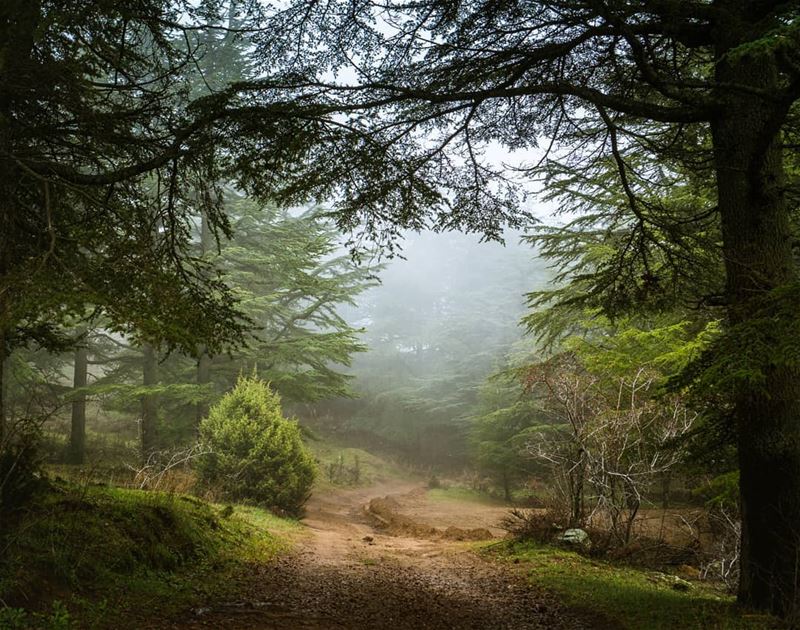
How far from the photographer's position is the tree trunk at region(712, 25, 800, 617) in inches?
169

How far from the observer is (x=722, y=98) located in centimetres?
474

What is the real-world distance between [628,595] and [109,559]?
5737mm

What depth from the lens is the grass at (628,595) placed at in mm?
4422

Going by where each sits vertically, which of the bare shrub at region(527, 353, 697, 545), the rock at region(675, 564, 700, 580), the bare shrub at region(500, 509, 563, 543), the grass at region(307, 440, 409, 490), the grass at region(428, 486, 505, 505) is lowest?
the grass at region(428, 486, 505, 505)

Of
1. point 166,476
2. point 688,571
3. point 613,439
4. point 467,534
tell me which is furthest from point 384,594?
point 467,534

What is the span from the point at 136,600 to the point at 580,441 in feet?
23.4

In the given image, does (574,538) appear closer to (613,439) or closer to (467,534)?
(613,439)

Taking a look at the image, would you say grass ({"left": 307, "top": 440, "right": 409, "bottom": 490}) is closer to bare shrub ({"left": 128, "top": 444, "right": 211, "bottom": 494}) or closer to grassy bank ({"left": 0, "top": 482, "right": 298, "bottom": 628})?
bare shrub ({"left": 128, "top": 444, "right": 211, "bottom": 494})

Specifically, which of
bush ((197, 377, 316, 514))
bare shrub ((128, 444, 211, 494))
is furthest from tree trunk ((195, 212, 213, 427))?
bush ((197, 377, 316, 514))

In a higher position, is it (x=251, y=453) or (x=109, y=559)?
(x=109, y=559)

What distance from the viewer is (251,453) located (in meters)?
12.8

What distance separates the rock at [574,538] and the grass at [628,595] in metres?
0.34

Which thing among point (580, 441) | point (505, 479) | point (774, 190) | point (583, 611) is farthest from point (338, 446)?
point (774, 190)

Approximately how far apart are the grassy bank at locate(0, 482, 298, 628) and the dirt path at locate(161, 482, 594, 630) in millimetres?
515
